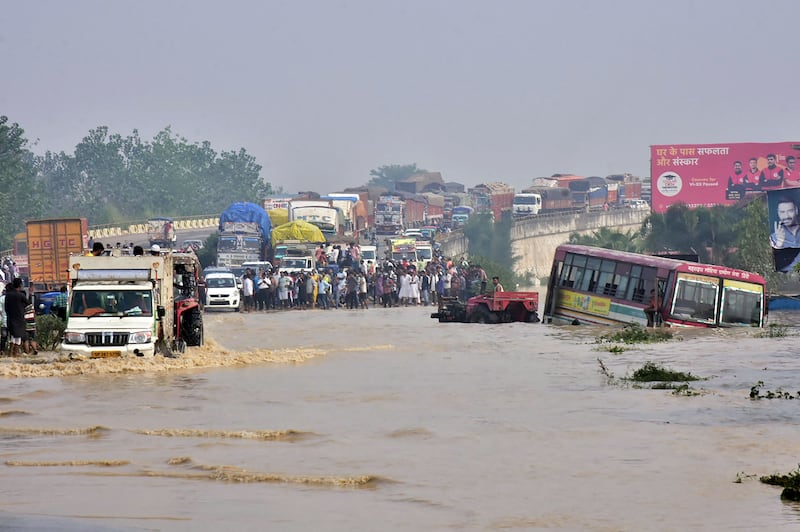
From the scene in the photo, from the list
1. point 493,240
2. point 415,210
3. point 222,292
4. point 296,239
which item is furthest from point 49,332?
point 493,240

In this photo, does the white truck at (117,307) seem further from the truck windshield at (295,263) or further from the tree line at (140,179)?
the tree line at (140,179)

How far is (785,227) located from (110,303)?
30.0 metres

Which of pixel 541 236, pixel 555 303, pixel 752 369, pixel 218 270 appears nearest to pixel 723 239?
pixel 541 236

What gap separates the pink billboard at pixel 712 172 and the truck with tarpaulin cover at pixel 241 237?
36.6 meters

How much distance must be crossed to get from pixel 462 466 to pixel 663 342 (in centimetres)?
1764

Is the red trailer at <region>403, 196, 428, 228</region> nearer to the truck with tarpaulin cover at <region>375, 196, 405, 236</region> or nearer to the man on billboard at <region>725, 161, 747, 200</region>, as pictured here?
the truck with tarpaulin cover at <region>375, 196, 405, 236</region>

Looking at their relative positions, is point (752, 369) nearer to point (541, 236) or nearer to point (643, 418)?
point (643, 418)

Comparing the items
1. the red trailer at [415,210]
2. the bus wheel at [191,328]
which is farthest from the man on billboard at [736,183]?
the bus wheel at [191,328]

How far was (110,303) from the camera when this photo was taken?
23172 mm

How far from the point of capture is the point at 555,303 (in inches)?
1417

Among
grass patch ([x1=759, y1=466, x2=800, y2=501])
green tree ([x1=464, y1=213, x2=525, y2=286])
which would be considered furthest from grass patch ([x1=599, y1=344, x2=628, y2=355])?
green tree ([x1=464, y1=213, x2=525, y2=286])

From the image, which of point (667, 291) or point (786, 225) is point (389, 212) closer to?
point (786, 225)

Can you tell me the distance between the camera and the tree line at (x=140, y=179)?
150 m

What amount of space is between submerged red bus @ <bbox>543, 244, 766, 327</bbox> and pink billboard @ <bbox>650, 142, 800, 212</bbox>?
2094 inches
